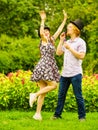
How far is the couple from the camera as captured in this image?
916cm

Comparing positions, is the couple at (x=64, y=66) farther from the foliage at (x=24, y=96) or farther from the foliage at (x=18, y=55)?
the foliage at (x=18, y=55)

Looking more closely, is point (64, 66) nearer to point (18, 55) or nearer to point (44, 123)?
point (44, 123)

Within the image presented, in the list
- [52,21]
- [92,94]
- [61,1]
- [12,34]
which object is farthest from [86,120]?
[61,1]

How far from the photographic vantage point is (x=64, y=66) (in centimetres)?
938

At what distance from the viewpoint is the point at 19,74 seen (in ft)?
41.1

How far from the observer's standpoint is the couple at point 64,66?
916 centimetres

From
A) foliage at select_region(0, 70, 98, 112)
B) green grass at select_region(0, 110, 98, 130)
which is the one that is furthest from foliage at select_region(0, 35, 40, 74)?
green grass at select_region(0, 110, 98, 130)

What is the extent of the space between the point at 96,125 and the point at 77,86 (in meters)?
0.77

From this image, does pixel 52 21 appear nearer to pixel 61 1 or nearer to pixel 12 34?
pixel 61 1

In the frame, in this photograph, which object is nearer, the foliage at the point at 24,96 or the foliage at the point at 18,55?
the foliage at the point at 24,96

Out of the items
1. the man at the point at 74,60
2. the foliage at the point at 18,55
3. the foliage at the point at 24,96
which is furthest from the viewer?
the foliage at the point at 18,55

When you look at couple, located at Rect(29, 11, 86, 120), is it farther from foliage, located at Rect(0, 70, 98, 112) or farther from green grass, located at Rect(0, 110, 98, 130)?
foliage, located at Rect(0, 70, 98, 112)

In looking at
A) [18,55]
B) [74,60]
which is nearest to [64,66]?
[74,60]

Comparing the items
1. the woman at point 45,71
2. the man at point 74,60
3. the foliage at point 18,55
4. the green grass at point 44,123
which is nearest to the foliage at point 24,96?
the green grass at point 44,123
